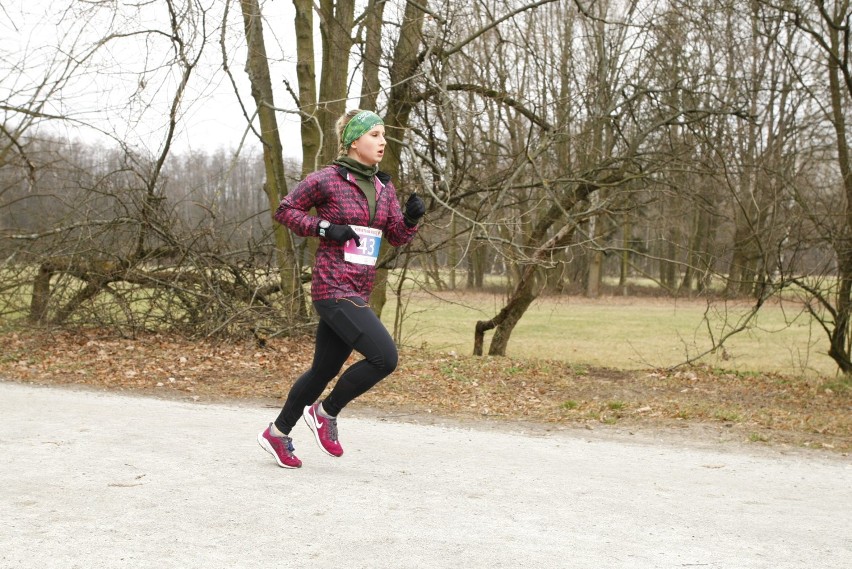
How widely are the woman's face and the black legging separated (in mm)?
860

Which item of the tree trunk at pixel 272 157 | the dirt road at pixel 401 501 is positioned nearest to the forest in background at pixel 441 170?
the tree trunk at pixel 272 157

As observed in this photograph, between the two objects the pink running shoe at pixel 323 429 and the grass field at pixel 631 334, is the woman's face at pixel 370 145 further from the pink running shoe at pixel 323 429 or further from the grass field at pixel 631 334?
the grass field at pixel 631 334

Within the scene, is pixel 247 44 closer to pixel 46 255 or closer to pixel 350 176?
pixel 46 255

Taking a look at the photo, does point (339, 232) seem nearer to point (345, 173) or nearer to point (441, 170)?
point (345, 173)

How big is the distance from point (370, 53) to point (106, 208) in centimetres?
455

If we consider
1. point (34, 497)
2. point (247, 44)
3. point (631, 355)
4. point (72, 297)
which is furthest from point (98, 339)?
point (631, 355)

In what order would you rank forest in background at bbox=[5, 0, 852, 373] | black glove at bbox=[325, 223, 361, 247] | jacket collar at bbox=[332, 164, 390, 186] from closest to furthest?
black glove at bbox=[325, 223, 361, 247] → jacket collar at bbox=[332, 164, 390, 186] → forest in background at bbox=[5, 0, 852, 373]

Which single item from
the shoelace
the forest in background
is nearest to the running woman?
the shoelace

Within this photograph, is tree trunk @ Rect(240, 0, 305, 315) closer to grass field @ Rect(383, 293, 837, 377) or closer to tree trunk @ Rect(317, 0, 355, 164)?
tree trunk @ Rect(317, 0, 355, 164)

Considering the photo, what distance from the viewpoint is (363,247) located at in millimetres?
5141

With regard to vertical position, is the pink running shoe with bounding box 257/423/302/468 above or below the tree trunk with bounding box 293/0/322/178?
below

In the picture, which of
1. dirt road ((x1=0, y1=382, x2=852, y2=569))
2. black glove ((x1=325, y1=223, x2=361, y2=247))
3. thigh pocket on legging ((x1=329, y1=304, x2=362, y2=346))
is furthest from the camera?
thigh pocket on legging ((x1=329, y1=304, x2=362, y2=346))

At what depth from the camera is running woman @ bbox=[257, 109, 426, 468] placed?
16.6 ft

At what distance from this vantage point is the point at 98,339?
12.2m
